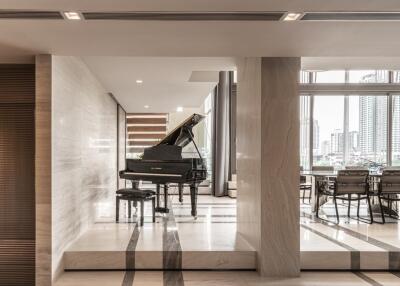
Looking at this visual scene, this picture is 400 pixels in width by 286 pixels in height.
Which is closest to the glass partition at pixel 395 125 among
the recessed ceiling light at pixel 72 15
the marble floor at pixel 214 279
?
the marble floor at pixel 214 279

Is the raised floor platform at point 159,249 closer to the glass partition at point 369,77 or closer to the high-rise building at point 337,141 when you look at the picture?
the high-rise building at point 337,141

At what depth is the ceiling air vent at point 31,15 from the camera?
2959 mm

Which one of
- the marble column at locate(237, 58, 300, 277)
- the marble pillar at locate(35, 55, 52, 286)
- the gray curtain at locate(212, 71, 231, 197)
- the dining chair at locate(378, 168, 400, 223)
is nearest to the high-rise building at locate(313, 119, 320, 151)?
the gray curtain at locate(212, 71, 231, 197)

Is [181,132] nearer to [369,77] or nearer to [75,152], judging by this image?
[75,152]

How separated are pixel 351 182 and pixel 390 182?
2.24 ft

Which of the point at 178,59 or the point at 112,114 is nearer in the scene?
the point at 178,59

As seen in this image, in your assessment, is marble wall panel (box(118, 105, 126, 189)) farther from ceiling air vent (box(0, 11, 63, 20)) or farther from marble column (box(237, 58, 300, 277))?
ceiling air vent (box(0, 11, 63, 20))

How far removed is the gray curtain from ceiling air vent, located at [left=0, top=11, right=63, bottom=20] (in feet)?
26.4

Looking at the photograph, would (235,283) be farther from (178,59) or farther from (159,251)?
(178,59)

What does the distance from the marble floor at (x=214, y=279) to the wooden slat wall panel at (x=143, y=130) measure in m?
8.17

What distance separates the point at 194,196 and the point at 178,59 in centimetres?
271

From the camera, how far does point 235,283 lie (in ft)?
14.0

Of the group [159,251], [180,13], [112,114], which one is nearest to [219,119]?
[112,114]

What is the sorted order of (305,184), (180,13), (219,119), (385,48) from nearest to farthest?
1. (180,13)
2. (385,48)
3. (305,184)
4. (219,119)
